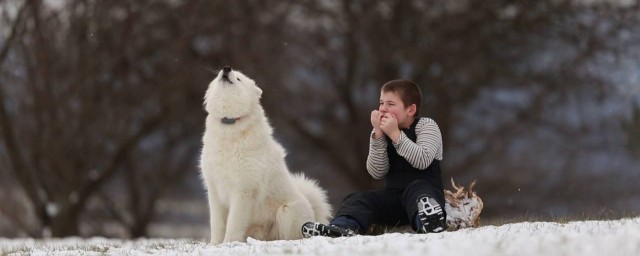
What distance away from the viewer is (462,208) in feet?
23.6

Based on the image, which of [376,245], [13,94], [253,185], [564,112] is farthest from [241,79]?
[13,94]

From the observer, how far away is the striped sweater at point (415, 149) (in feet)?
23.1

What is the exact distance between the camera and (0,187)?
22.5m

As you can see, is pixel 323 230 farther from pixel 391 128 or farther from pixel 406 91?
pixel 406 91

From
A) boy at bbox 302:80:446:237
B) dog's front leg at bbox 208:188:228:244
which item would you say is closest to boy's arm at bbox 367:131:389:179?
boy at bbox 302:80:446:237

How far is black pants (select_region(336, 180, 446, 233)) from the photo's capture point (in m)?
7.12

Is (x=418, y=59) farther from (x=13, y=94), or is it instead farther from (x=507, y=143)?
(x=13, y=94)

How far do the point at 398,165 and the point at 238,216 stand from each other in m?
1.34

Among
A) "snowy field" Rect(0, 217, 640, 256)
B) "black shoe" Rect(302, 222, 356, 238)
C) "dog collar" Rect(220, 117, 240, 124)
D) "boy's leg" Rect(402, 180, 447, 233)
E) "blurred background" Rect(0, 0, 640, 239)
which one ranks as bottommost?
"snowy field" Rect(0, 217, 640, 256)

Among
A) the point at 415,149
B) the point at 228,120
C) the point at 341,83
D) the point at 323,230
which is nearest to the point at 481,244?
the point at 323,230

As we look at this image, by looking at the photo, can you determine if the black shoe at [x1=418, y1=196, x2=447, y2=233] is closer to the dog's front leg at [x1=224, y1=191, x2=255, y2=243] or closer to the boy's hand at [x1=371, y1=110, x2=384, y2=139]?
the boy's hand at [x1=371, y1=110, x2=384, y2=139]

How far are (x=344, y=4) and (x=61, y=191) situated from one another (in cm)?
709

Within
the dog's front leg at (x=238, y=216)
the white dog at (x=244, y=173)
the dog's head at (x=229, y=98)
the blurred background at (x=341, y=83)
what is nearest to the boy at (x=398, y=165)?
the white dog at (x=244, y=173)

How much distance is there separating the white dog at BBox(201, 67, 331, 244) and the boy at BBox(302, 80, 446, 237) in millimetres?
452
